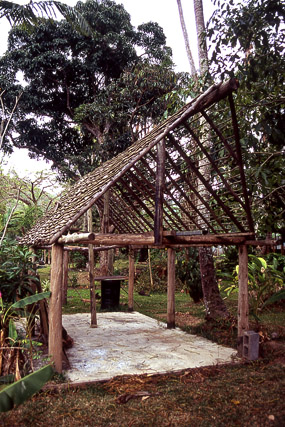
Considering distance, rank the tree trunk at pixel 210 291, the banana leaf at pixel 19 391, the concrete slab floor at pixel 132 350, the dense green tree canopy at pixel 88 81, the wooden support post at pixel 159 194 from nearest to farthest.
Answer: the banana leaf at pixel 19 391 → the wooden support post at pixel 159 194 → the concrete slab floor at pixel 132 350 → the tree trunk at pixel 210 291 → the dense green tree canopy at pixel 88 81

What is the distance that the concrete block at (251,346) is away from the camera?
5.96 metres

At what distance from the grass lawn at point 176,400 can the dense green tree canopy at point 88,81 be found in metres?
12.8

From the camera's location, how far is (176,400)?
448cm

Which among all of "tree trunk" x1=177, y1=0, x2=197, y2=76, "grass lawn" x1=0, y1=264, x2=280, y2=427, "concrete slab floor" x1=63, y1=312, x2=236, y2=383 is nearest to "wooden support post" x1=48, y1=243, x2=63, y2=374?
"concrete slab floor" x1=63, y1=312, x2=236, y2=383

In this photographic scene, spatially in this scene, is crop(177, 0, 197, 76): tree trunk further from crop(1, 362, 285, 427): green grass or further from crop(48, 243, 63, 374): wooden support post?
crop(1, 362, 285, 427): green grass

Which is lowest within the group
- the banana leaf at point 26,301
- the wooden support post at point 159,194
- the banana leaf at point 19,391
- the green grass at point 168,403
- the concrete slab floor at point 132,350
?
the green grass at point 168,403

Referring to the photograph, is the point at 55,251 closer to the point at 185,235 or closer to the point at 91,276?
the point at 185,235

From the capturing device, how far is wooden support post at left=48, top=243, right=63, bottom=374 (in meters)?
5.13

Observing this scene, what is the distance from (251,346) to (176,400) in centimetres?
200

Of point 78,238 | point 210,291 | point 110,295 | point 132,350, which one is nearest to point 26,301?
point 78,238

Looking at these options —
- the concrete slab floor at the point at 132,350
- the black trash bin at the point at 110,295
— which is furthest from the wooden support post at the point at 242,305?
the black trash bin at the point at 110,295

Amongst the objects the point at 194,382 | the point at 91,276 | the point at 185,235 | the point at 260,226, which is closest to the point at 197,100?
the point at 185,235

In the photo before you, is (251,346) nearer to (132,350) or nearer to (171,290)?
(132,350)

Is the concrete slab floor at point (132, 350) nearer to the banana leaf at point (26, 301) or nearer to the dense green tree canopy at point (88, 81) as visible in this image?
the banana leaf at point (26, 301)
